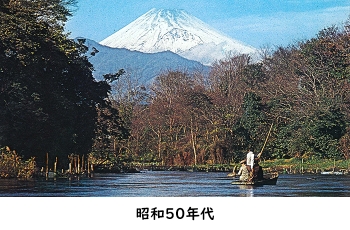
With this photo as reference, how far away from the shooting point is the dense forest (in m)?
11.5

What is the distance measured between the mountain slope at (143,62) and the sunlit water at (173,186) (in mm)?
1695

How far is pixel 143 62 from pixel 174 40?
0.64m

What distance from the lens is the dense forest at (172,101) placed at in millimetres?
11477

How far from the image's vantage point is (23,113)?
489 inches

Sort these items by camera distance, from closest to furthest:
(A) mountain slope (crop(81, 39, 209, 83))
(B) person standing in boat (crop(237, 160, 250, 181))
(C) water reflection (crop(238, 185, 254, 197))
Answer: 1. (C) water reflection (crop(238, 185, 254, 197))
2. (B) person standing in boat (crop(237, 160, 250, 181))
3. (A) mountain slope (crop(81, 39, 209, 83))

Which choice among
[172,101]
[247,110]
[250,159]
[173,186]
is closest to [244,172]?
[250,159]

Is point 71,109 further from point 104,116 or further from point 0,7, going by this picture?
point 0,7

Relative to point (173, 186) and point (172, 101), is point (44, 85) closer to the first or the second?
point (172, 101)

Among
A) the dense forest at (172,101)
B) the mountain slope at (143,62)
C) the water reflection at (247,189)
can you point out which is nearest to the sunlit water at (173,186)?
the water reflection at (247,189)

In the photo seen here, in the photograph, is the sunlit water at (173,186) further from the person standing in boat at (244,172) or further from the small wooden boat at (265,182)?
the person standing in boat at (244,172)

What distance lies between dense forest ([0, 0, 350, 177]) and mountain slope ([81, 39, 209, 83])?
0.13 meters

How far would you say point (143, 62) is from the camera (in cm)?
1208

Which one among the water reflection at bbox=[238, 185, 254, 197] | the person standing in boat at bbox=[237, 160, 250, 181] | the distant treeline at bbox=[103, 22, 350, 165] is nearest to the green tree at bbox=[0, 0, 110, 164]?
the distant treeline at bbox=[103, 22, 350, 165]

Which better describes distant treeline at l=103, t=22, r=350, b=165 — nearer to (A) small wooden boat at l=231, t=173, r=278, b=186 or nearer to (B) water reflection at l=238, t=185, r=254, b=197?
(A) small wooden boat at l=231, t=173, r=278, b=186
